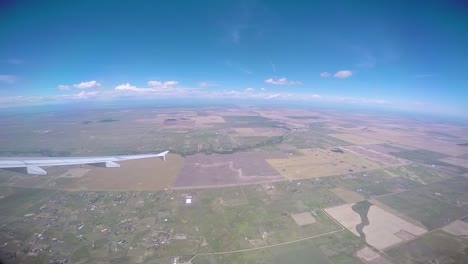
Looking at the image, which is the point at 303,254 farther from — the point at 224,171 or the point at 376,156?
the point at 376,156

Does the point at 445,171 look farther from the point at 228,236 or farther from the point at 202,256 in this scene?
the point at 202,256

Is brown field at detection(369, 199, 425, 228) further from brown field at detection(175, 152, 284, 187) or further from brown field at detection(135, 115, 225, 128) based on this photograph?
brown field at detection(135, 115, 225, 128)

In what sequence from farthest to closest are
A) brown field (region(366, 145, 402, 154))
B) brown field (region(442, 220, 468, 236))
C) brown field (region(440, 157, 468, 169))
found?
brown field (region(366, 145, 402, 154)), brown field (region(440, 157, 468, 169)), brown field (region(442, 220, 468, 236))

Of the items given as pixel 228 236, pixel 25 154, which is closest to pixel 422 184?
pixel 228 236

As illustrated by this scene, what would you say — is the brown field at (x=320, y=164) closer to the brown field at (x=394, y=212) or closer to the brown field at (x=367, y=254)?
the brown field at (x=394, y=212)

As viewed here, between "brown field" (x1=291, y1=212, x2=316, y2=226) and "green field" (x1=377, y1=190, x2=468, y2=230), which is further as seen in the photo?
"green field" (x1=377, y1=190, x2=468, y2=230)

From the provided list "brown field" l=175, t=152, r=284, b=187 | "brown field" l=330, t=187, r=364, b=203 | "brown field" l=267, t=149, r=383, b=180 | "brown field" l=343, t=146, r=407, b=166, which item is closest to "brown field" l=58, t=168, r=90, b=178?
"brown field" l=175, t=152, r=284, b=187

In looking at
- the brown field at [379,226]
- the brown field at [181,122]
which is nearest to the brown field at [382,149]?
the brown field at [379,226]
